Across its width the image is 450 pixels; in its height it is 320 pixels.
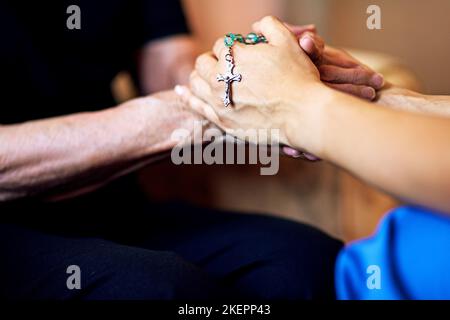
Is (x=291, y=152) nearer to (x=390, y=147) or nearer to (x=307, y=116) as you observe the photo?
(x=307, y=116)

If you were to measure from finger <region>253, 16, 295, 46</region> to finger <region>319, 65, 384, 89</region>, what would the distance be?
9 cm

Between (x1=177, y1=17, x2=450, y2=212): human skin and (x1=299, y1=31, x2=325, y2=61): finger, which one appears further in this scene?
A: (x1=299, y1=31, x2=325, y2=61): finger

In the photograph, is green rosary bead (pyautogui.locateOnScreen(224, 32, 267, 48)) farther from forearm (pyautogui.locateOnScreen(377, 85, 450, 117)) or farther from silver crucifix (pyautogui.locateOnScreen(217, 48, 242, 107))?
forearm (pyautogui.locateOnScreen(377, 85, 450, 117))

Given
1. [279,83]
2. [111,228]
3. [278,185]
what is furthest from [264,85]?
[278,185]

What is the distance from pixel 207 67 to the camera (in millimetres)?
800

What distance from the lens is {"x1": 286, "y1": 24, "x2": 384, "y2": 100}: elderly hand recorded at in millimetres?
760

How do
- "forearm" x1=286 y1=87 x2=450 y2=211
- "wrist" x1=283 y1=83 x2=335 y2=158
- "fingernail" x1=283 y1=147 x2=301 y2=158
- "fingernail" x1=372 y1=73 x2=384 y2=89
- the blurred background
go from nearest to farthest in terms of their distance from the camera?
"forearm" x1=286 y1=87 x2=450 y2=211 < "wrist" x1=283 y1=83 x2=335 y2=158 < "fingernail" x1=283 y1=147 x2=301 y2=158 < "fingernail" x1=372 y1=73 x2=384 y2=89 < the blurred background

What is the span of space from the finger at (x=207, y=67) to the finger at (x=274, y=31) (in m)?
0.09

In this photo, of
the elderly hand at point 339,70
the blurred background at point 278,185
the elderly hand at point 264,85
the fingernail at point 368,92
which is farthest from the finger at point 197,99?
the blurred background at point 278,185

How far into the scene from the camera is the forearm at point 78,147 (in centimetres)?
76

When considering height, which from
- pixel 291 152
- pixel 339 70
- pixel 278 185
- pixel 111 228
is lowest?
pixel 278 185

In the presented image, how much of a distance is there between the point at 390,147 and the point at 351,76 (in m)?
0.33

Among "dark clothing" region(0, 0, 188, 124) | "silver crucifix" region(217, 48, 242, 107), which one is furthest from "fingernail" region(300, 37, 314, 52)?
"dark clothing" region(0, 0, 188, 124)

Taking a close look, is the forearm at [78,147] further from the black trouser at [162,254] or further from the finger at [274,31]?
the finger at [274,31]
